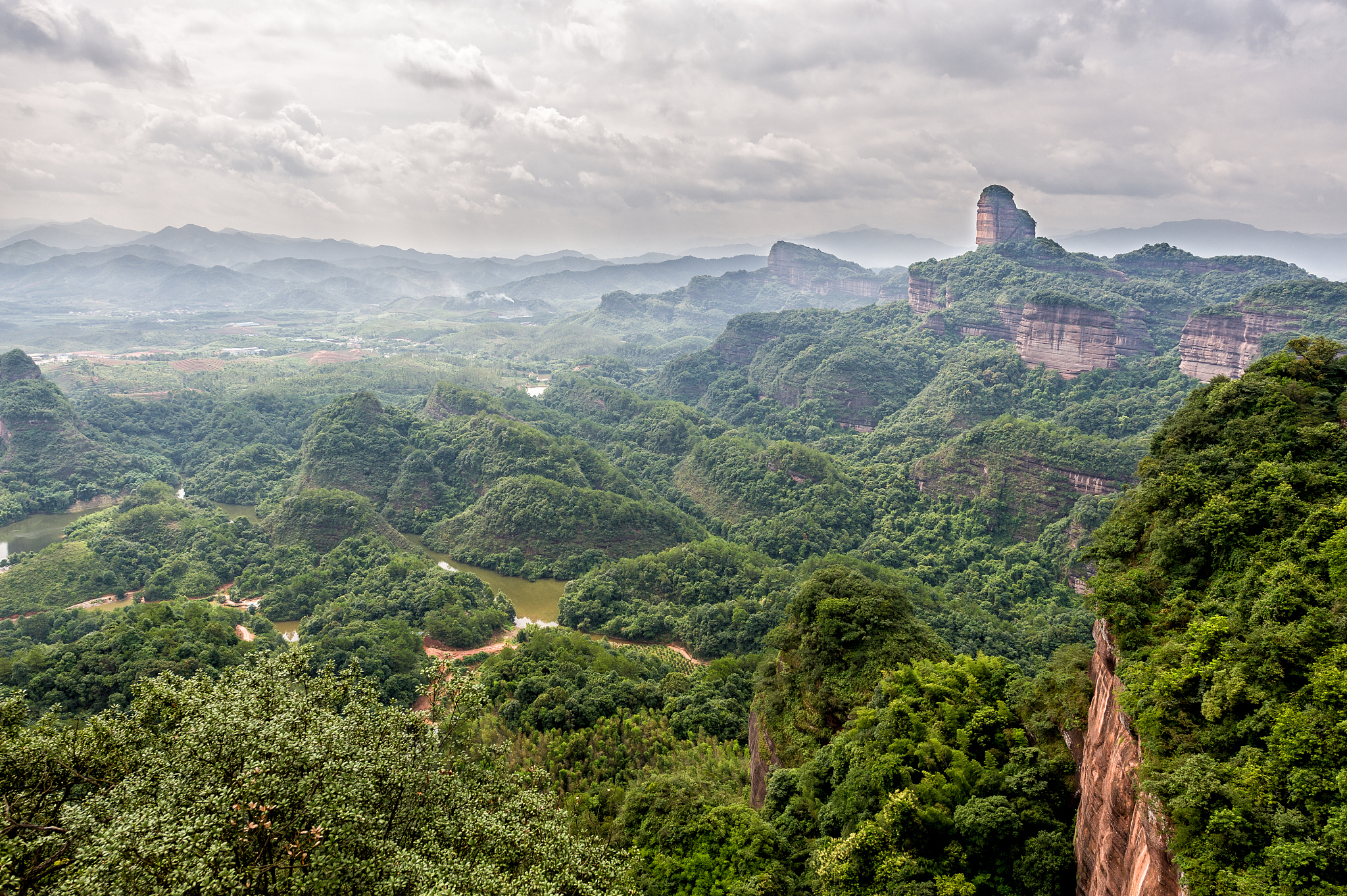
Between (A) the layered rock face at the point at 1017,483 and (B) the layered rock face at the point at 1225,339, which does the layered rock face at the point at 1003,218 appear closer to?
(B) the layered rock face at the point at 1225,339

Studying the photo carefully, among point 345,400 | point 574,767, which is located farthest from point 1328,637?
point 345,400

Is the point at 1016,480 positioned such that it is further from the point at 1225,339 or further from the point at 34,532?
the point at 34,532

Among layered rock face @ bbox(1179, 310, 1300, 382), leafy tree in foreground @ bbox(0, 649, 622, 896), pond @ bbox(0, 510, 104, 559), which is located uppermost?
layered rock face @ bbox(1179, 310, 1300, 382)

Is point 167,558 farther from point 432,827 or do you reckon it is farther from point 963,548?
point 963,548

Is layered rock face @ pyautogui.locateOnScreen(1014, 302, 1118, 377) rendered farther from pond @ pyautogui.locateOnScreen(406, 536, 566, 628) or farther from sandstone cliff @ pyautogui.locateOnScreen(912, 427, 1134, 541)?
pond @ pyautogui.locateOnScreen(406, 536, 566, 628)

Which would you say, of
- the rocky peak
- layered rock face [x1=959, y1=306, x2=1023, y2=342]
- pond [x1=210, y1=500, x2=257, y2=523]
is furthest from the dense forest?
layered rock face [x1=959, y1=306, x2=1023, y2=342]
